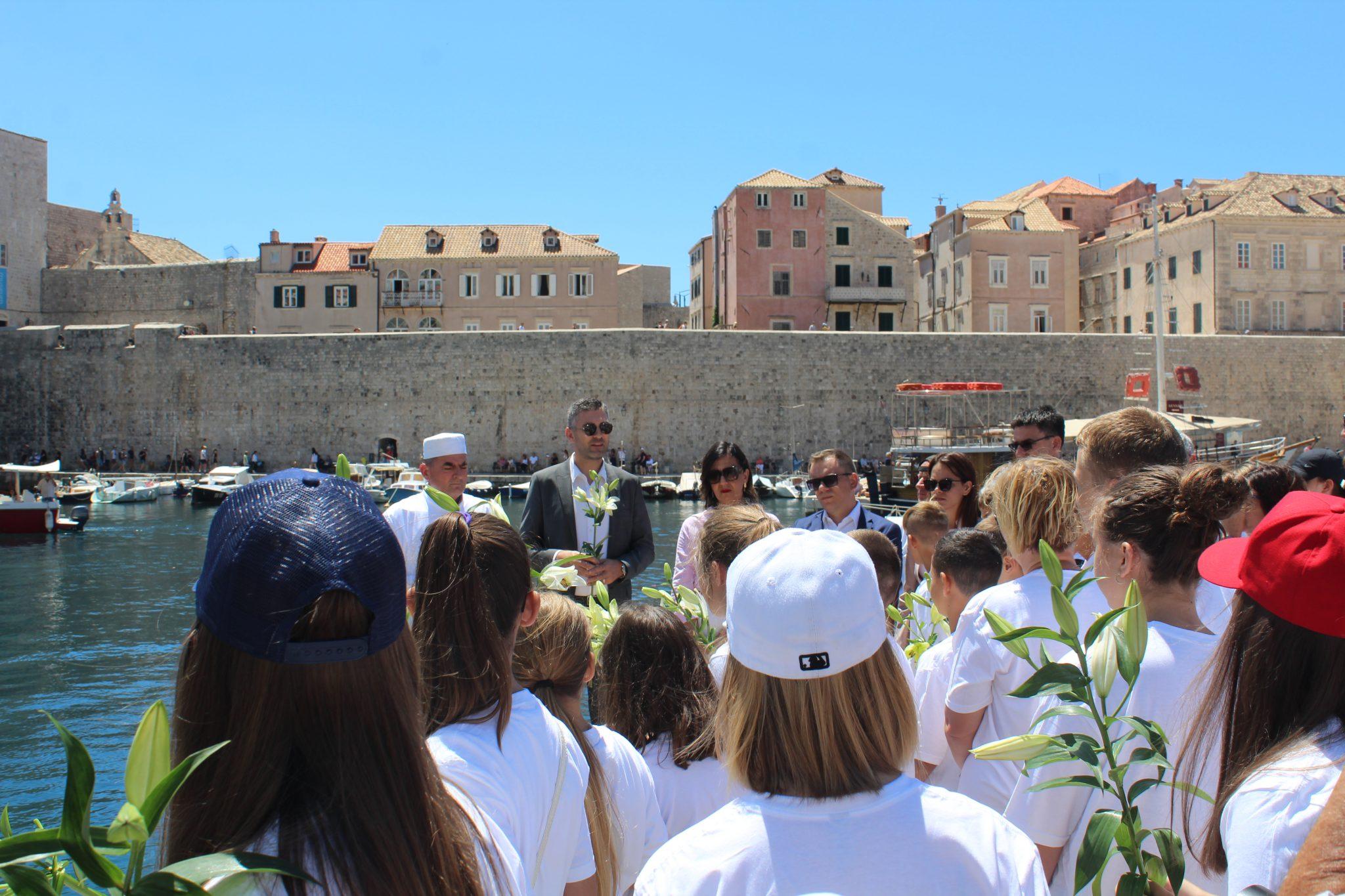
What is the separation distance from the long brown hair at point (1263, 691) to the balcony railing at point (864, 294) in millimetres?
36783

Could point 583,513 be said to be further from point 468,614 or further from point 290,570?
point 290,570

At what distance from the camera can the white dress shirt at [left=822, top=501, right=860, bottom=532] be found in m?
4.72

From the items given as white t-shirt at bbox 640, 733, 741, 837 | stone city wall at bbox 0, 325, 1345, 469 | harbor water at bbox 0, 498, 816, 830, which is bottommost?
harbor water at bbox 0, 498, 816, 830

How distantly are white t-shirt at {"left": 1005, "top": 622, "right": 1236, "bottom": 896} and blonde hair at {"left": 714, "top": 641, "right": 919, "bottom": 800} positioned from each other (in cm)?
64

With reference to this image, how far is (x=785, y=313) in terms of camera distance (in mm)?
37844

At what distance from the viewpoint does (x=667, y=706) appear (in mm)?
2467

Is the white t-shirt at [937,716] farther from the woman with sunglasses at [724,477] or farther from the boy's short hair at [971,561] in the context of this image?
the woman with sunglasses at [724,477]

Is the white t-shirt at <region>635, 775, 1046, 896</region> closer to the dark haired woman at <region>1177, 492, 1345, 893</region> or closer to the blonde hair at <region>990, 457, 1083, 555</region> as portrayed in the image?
the dark haired woman at <region>1177, 492, 1345, 893</region>

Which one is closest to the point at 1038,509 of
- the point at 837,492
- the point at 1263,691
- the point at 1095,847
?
the point at 1263,691

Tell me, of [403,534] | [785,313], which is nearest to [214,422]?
[785,313]

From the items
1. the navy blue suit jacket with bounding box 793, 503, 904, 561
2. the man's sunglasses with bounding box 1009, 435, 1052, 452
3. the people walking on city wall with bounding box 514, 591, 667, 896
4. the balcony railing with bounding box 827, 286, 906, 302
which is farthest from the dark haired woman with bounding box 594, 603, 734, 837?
the balcony railing with bounding box 827, 286, 906, 302

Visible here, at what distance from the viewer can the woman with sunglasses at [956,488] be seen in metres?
4.80

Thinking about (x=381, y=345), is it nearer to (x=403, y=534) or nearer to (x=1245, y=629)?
(x=403, y=534)

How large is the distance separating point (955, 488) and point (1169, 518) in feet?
8.70
